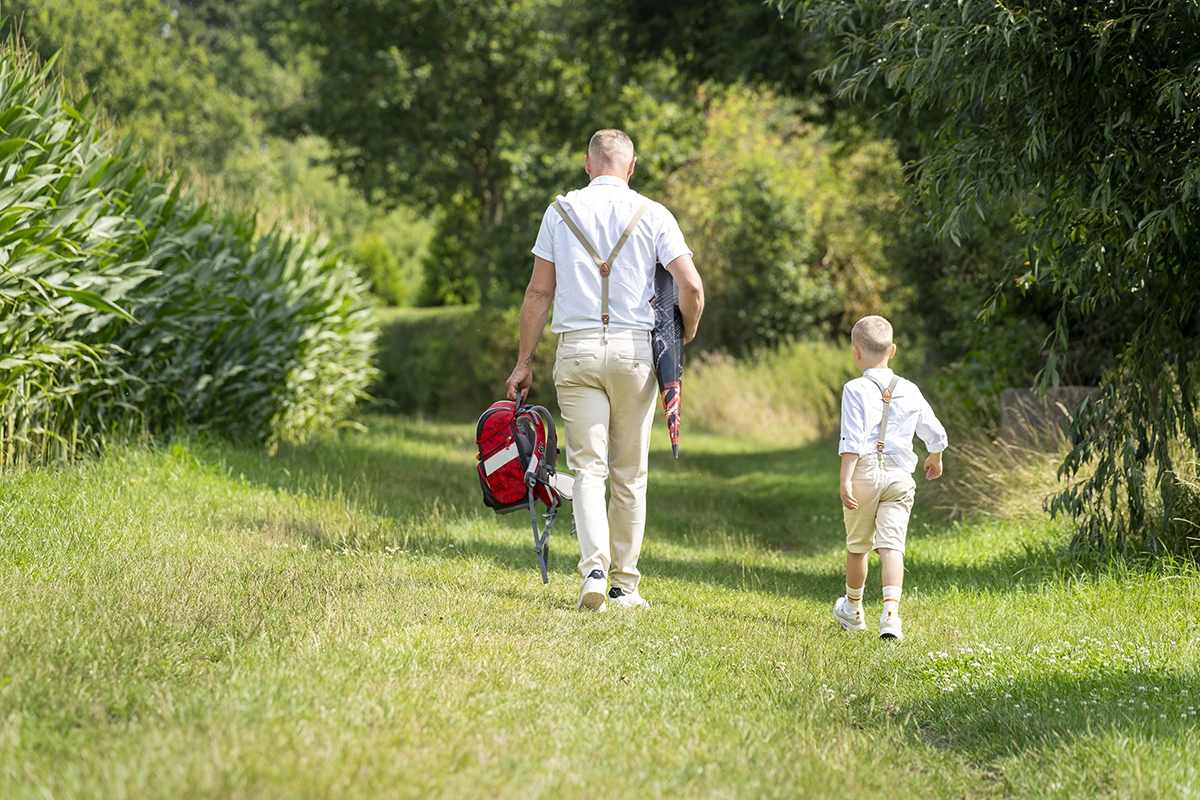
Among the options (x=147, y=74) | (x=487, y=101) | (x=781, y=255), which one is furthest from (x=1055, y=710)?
(x=147, y=74)

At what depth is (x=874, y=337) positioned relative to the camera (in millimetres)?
4895

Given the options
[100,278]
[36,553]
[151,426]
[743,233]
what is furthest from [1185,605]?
[743,233]

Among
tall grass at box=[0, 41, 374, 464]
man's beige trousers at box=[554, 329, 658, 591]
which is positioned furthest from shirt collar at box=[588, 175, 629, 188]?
tall grass at box=[0, 41, 374, 464]

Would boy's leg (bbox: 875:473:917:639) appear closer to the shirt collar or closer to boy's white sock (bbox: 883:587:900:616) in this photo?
boy's white sock (bbox: 883:587:900:616)

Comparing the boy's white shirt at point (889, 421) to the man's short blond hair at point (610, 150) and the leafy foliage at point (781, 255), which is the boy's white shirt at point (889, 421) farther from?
the leafy foliage at point (781, 255)

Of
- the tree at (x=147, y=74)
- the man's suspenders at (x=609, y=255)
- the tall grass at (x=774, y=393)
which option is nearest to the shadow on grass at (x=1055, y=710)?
the man's suspenders at (x=609, y=255)

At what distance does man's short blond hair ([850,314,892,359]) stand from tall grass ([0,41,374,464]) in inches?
182

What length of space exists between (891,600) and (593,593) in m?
1.34

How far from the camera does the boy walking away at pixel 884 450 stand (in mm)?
4832

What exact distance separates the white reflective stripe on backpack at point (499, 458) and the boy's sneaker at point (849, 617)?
1.73 metres

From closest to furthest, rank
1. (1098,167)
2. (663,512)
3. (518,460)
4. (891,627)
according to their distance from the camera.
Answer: (891,627) < (518,460) < (1098,167) < (663,512)

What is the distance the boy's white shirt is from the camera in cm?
484

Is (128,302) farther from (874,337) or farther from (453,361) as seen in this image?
(453,361)

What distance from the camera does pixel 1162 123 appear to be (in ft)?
18.2
